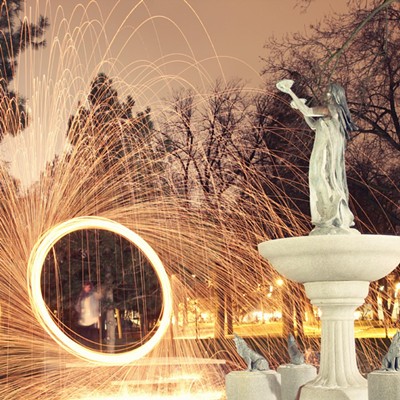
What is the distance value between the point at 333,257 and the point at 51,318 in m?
6.56

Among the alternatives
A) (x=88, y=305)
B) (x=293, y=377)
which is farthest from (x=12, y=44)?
(x=293, y=377)

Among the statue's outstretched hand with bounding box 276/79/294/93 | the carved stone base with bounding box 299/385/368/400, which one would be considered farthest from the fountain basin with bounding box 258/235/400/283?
the statue's outstretched hand with bounding box 276/79/294/93

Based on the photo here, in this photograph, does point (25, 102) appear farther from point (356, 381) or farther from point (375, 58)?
point (356, 381)

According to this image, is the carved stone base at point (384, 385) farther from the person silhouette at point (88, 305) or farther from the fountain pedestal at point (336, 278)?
the person silhouette at point (88, 305)

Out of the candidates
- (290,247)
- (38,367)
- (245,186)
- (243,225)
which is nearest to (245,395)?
(290,247)

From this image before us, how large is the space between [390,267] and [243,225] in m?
21.3

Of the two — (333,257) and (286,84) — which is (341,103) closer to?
(286,84)

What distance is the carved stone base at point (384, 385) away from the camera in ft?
30.3

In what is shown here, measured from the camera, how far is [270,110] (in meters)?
34.1

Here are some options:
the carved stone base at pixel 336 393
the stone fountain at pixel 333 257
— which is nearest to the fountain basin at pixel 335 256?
the stone fountain at pixel 333 257

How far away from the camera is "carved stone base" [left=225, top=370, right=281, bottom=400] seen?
33.5ft

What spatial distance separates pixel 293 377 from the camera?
441 inches

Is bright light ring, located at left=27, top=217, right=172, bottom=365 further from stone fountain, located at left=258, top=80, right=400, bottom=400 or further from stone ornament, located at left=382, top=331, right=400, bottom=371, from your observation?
stone ornament, located at left=382, top=331, right=400, bottom=371

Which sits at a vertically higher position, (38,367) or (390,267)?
(390,267)
